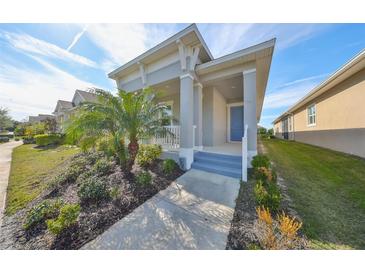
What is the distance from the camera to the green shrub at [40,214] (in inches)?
112

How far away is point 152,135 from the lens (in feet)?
17.9

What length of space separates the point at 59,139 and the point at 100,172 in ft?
54.7

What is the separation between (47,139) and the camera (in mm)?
16438

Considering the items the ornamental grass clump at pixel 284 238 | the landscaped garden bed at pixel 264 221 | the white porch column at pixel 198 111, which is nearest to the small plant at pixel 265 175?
→ the landscaped garden bed at pixel 264 221

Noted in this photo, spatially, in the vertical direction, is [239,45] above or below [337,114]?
above

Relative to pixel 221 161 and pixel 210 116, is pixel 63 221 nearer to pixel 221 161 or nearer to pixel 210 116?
pixel 221 161

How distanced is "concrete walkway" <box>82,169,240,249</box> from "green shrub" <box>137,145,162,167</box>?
1.96 metres

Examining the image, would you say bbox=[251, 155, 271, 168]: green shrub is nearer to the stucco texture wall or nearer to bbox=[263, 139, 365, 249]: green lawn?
bbox=[263, 139, 365, 249]: green lawn

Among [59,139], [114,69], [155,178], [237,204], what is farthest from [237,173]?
[59,139]

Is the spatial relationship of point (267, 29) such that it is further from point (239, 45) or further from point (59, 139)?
point (59, 139)

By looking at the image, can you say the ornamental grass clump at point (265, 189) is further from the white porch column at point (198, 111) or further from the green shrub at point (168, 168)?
the white porch column at point (198, 111)

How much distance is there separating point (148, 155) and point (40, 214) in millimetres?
3551

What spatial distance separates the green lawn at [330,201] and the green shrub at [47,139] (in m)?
22.0
